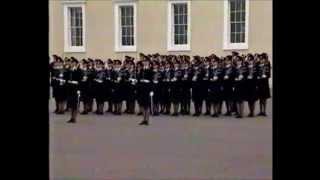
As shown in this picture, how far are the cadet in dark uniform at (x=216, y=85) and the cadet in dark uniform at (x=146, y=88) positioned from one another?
4.54ft

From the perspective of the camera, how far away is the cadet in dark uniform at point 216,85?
13.9 meters

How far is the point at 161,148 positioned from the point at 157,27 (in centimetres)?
1187

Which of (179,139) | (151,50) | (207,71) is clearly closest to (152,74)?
(207,71)

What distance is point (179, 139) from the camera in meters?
10.8

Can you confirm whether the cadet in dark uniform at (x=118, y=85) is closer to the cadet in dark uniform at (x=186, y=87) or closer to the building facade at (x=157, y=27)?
the cadet in dark uniform at (x=186, y=87)

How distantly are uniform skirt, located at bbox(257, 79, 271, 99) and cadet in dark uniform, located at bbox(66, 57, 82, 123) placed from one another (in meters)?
3.92

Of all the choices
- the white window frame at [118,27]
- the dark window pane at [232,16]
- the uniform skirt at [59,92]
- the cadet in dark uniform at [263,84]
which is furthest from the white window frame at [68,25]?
the cadet in dark uniform at [263,84]

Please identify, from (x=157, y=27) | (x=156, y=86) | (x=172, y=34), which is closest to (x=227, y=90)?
(x=156, y=86)

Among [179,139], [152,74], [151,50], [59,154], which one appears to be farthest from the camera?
[151,50]

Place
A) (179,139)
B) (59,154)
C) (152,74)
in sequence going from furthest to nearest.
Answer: (152,74) < (179,139) < (59,154)

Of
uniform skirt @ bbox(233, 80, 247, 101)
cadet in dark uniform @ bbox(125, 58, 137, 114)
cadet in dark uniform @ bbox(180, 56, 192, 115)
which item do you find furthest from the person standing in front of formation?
uniform skirt @ bbox(233, 80, 247, 101)
